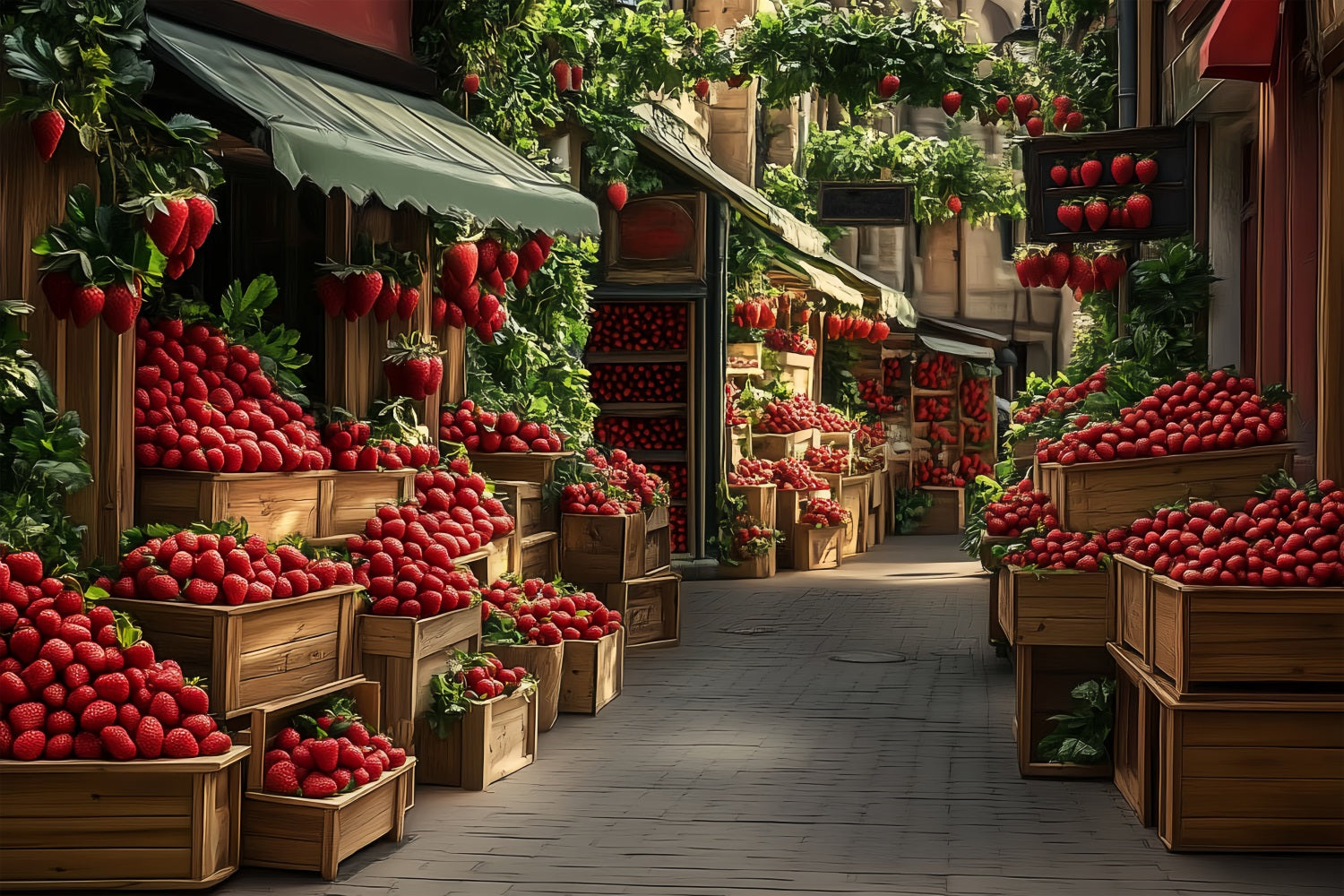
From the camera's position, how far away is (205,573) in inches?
222

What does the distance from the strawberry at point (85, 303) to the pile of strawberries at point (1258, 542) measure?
4338 millimetres

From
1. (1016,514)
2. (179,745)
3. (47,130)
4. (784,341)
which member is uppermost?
(784,341)

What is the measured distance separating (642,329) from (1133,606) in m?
8.96

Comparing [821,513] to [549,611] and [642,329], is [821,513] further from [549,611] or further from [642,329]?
[549,611]

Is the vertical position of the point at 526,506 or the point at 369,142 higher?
the point at 369,142

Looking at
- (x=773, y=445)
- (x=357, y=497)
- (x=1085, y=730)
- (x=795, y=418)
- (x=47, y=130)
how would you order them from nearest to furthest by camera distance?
(x=47, y=130), (x=1085, y=730), (x=357, y=497), (x=773, y=445), (x=795, y=418)

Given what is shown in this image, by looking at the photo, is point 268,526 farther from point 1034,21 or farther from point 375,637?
point 1034,21

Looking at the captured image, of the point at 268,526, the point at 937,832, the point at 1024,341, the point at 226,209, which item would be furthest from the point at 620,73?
the point at 1024,341

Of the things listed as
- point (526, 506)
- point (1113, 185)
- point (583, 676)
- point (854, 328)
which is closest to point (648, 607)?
point (526, 506)

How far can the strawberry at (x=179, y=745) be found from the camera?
5.22 meters

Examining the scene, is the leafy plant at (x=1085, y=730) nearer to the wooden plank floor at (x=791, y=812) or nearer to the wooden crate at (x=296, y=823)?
the wooden plank floor at (x=791, y=812)

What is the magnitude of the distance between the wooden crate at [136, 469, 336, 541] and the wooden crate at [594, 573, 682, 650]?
373cm

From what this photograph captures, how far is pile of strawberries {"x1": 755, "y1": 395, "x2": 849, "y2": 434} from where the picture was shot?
1688 centimetres

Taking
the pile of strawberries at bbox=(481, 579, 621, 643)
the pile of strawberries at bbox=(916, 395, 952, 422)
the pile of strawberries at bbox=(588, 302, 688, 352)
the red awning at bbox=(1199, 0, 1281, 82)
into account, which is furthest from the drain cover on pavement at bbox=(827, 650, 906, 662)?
the pile of strawberries at bbox=(916, 395, 952, 422)
